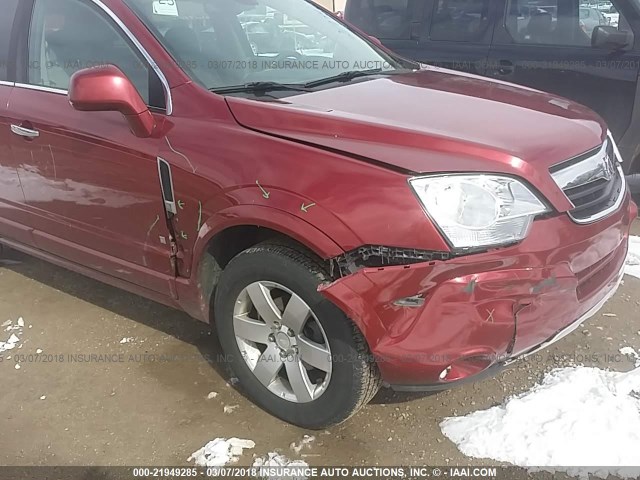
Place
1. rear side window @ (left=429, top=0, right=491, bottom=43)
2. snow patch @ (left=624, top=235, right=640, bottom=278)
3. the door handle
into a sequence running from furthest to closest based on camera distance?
rear side window @ (left=429, top=0, right=491, bottom=43) < snow patch @ (left=624, top=235, right=640, bottom=278) < the door handle

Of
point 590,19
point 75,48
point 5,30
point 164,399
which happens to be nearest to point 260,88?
point 75,48

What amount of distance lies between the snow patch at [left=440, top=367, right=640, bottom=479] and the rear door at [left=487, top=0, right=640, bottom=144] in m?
2.46

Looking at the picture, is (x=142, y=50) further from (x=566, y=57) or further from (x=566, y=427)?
(x=566, y=57)

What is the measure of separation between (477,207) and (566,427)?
1036 mm

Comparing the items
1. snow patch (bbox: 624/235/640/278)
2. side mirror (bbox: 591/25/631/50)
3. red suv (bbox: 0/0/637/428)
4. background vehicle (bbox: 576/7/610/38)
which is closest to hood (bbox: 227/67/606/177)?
red suv (bbox: 0/0/637/428)

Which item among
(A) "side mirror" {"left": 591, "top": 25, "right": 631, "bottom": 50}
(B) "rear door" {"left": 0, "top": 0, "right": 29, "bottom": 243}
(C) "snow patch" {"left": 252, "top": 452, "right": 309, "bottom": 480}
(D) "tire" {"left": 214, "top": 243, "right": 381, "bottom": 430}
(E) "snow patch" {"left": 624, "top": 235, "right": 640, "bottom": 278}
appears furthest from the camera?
(A) "side mirror" {"left": 591, "top": 25, "right": 631, "bottom": 50}

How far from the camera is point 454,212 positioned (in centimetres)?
200

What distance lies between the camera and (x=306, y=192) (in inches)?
82.7

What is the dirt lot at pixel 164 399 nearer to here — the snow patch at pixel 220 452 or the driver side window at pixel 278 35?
the snow patch at pixel 220 452

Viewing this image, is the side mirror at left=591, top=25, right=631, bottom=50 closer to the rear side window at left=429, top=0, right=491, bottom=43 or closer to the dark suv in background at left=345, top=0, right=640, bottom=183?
the dark suv in background at left=345, top=0, right=640, bottom=183

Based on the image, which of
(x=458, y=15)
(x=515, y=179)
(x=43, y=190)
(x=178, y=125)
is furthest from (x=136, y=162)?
(x=458, y=15)

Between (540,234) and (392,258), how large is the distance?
0.50m

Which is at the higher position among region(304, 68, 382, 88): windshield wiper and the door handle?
region(304, 68, 382, 88): windshield wiper

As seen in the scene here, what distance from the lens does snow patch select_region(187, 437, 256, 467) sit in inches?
94.6
